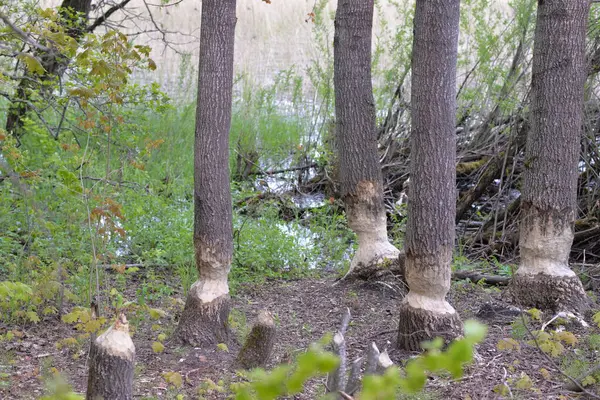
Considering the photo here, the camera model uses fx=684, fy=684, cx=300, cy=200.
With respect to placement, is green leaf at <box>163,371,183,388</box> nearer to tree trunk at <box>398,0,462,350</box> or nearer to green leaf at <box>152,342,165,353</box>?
green leaf at <box>152,342,165,353</box>

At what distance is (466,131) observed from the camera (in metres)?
9.28

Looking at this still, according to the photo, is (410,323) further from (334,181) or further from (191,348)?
(334,181)

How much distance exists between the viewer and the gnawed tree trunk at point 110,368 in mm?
3104

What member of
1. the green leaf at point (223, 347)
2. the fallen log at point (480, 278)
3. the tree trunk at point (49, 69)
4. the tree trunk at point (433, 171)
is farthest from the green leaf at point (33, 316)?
the fallen log at point (480, 278)

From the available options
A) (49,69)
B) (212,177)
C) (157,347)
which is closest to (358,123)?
(212,177)

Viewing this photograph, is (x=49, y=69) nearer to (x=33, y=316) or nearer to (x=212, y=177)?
(x=33, y=316)

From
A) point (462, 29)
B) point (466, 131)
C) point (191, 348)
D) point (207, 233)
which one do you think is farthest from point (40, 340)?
point (462, 29)

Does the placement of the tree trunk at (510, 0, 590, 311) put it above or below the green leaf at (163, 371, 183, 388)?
above

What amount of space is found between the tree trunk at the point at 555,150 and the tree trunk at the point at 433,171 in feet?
3.85

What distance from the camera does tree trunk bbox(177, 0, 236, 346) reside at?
173 inches

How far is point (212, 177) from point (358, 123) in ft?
6.43

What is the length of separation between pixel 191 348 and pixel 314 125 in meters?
6.87

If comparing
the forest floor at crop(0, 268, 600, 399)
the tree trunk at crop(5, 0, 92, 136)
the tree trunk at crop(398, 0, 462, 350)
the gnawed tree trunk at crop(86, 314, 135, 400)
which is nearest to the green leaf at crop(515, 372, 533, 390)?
the forest floor at crop(0, 268, 600, 399)

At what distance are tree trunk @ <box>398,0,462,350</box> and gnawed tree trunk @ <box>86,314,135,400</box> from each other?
1.96 m
